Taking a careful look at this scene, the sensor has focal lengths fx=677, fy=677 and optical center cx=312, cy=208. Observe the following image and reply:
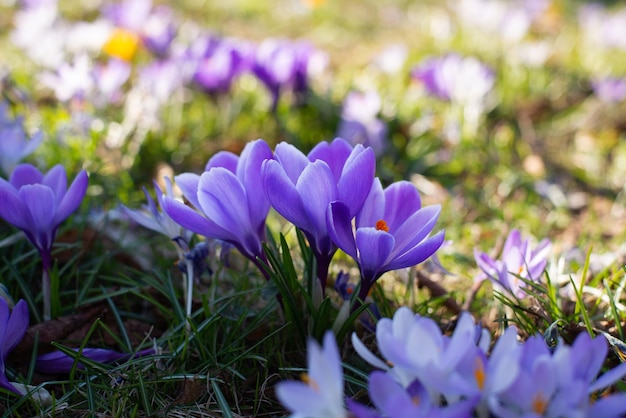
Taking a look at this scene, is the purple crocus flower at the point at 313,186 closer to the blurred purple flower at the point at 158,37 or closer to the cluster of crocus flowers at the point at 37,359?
the cluster of crocus flowers at the point at 37,359

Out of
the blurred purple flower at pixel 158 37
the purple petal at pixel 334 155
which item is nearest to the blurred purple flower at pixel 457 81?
the blurred purple flower at pixel 158 37

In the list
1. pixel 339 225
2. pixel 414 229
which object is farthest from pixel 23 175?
pixel 414 229

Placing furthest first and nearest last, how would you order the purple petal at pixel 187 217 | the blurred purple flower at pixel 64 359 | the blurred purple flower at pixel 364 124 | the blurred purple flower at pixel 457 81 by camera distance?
the blurred purple flower at pixel 457 81, the blurred purple flower at pixel 364 124, the blurred purple flower at pixel 64 359, the purple petal at pixel 187 217

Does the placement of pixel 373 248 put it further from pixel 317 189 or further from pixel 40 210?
pixel 40 210

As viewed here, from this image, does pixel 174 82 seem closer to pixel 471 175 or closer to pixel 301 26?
pixel 471 175

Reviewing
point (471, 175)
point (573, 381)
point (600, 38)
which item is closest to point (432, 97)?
point (471, 175)

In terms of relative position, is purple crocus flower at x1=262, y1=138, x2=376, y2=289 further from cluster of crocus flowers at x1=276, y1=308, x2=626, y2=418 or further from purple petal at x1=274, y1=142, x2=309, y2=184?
cluster of crocus flowers at x1=276, y1=308, x2=626, y2=418
